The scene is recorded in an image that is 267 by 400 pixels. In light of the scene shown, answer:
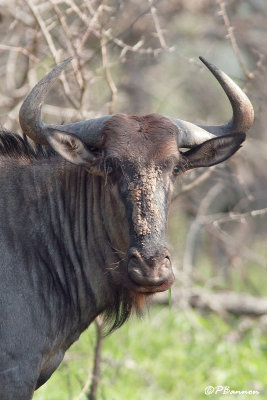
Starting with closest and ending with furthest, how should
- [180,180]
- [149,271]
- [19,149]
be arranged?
1. [149,271]
2. [19,149]
3. [180,180]

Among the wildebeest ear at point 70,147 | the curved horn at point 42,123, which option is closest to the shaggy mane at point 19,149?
the curved horn at point 42,123

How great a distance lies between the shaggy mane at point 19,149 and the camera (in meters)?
5.62

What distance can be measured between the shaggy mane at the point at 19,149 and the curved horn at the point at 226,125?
1101 millimetres

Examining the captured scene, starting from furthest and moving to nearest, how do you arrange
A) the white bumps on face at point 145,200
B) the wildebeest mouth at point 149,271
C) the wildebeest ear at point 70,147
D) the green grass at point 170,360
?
the green grass at point 170,360, the wildebeest ear at point 70,147, the white bumps on face at point 145,200, the wildebeest mouth at point 149,271

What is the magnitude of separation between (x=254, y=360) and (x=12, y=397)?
520 cm

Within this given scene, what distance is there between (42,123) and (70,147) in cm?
30

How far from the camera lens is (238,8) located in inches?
470

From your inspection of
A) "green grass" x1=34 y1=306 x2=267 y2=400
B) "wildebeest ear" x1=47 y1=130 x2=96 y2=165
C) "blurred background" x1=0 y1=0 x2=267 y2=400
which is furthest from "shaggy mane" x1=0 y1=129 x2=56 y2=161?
"green grass" x1=34 y1=306 x2=267 y2=400

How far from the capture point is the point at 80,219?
5562 millimetres

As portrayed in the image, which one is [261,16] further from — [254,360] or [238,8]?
[254,360]

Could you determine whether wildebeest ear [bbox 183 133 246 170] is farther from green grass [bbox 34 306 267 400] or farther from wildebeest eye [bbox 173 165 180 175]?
green grass [bbox 34 306 267 400]

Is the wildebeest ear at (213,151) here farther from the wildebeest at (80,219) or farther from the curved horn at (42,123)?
the curved horn at (42,123)

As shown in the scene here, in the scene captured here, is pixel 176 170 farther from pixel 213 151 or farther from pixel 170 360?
pixel 170 360

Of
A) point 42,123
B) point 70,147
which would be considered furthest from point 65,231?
point 42,123
